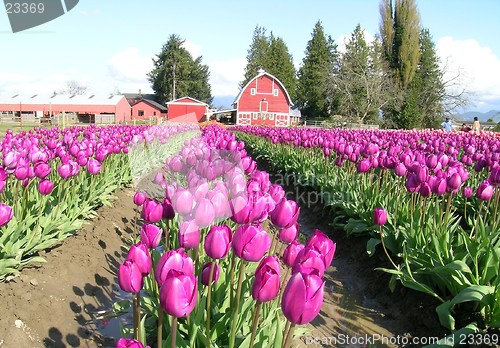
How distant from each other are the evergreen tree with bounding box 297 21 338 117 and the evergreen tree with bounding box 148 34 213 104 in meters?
18.2

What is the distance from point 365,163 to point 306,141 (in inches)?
144

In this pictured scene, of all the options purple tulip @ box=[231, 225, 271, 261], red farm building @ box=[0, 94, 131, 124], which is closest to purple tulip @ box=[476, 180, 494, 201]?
purple tulip @ box=[231, 225, 271, 261]

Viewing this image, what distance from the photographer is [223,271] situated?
316 centimetres

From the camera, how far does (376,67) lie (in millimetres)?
58562

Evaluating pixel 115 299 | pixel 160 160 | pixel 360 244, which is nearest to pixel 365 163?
pixel 360 244

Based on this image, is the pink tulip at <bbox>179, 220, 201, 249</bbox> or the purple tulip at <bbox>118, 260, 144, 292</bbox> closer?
the purple tulip at <bbox>118, 260, 144, 292</bbox>

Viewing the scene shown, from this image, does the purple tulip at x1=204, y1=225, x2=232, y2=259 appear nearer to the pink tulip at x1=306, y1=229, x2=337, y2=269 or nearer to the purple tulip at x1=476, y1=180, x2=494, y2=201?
the pink tulip at x1=306, y1=229, x2=337, y2=269

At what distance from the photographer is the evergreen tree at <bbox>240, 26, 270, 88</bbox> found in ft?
279

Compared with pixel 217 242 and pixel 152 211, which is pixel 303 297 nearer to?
pixel 217 242

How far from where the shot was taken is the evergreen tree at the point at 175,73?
74.4 metres

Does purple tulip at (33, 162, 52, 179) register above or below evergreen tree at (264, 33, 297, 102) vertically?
below

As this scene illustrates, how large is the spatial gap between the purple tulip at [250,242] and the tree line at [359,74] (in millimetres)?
49004

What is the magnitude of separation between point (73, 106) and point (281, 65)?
37.9m

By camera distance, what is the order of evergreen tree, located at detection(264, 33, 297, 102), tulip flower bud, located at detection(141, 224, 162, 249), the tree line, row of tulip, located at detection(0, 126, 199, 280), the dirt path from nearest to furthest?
tulip flower bud, located at detection(141, 224, 162, 249), the dirt path, row of tulip, located at detection(0, 126, 199, 280), the tree line, evergreen tree, located at detection(264, 33, 297, 102)
